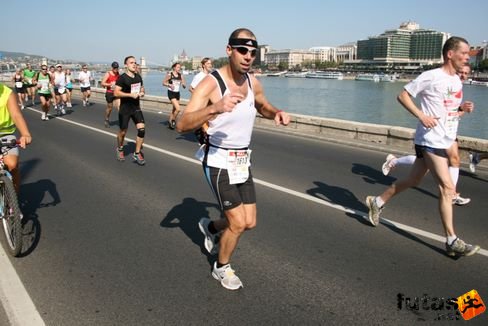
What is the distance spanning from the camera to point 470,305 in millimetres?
3219

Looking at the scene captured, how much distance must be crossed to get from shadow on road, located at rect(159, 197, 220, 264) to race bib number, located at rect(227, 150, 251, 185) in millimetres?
1192

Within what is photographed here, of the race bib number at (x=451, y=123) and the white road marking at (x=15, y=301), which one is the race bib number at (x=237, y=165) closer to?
the white road marking at (x=15, y=301)

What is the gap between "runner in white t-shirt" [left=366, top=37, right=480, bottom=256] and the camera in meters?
4.12

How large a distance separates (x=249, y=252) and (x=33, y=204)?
3342 mm

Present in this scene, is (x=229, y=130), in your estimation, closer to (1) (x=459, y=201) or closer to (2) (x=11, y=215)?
(2) (x=11, y=215)

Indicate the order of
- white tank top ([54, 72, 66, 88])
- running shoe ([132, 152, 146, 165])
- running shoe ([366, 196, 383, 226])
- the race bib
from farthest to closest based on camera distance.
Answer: white tank top ([54, 72, 66, 88]), the race bib, running shoe ([132, 152, 146, 165]), running shoe ([366, 196, 383, 226])

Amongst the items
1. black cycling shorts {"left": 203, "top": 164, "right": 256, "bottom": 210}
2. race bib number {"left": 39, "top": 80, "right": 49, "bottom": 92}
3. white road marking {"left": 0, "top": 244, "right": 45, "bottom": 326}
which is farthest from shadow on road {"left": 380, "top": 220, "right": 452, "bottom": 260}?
race bib number {"left": 39, "top": 80, "right": 49, "bottom": 92}

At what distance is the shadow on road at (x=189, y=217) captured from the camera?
15.0 feet

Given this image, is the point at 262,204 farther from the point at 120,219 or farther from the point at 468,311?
the point at 468,311

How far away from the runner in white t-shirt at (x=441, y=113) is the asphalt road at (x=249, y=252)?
600 millimetres

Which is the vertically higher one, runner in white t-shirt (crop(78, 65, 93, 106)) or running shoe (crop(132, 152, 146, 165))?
runner in white t-shirt (crop(78, 65, 93, 106))

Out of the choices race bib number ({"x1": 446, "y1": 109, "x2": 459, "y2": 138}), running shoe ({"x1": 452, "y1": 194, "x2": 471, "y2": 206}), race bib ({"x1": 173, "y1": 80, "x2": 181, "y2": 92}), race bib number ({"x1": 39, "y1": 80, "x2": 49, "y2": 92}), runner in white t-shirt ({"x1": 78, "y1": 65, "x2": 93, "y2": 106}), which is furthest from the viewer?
runner in white t-shirt ({"x1": 78, "y1": 65, "x2": 93, "y2": 106})

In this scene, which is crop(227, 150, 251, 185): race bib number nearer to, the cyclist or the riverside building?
the cyclist

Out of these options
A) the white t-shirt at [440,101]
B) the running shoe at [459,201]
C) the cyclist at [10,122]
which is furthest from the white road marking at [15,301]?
the running shoe at [459,201]
